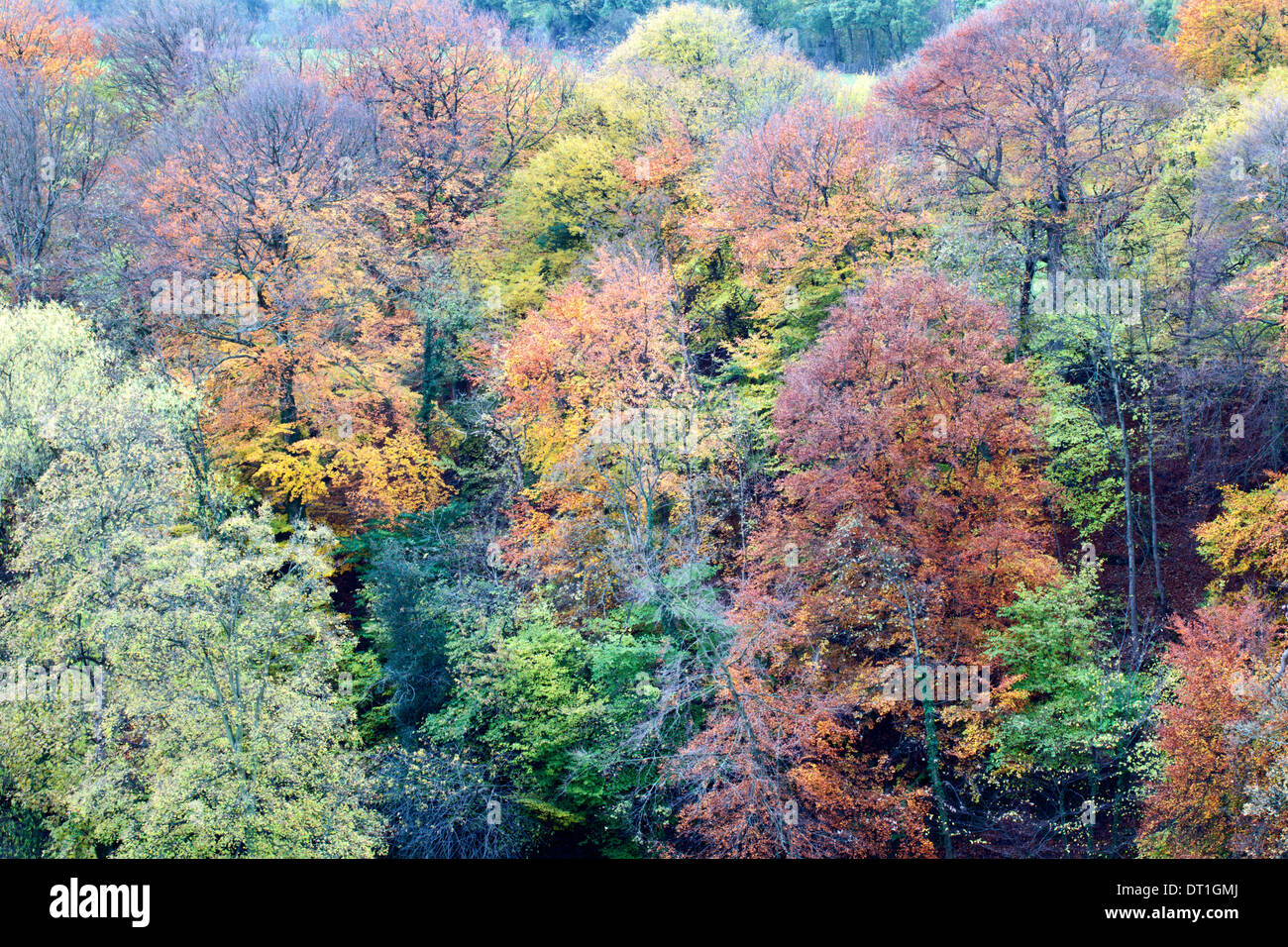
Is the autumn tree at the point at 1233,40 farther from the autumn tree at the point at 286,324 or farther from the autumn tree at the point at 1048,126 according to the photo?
the autumn tree at the point at 286,324

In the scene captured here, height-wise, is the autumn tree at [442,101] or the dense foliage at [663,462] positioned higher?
the autumn tree at [442,101]

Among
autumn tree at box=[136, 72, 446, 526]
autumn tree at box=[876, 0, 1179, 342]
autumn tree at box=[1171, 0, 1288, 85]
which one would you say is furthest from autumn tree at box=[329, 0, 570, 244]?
autumn tree at box=[1171, 0, 1288, 85]

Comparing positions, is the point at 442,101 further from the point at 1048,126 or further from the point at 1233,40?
the point at 1233,40

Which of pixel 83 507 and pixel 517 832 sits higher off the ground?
pixel 83 507

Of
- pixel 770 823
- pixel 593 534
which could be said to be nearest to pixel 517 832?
pixel 770 823

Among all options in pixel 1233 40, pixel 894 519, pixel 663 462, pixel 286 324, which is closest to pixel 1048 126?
pixel 1233 40

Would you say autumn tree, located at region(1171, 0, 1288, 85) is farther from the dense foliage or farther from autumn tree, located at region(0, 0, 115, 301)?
autumn tree, located at region(0, 0, 115, 301)

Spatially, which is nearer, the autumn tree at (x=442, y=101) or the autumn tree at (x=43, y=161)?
the autumn tree at (x=43, y=161)

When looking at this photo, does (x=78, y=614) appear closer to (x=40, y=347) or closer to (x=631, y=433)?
(x=40, y=347)

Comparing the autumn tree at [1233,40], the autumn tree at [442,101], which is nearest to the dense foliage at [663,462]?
the autumn tree at [1233,40]

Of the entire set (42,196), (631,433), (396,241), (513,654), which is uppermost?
(42,196)
